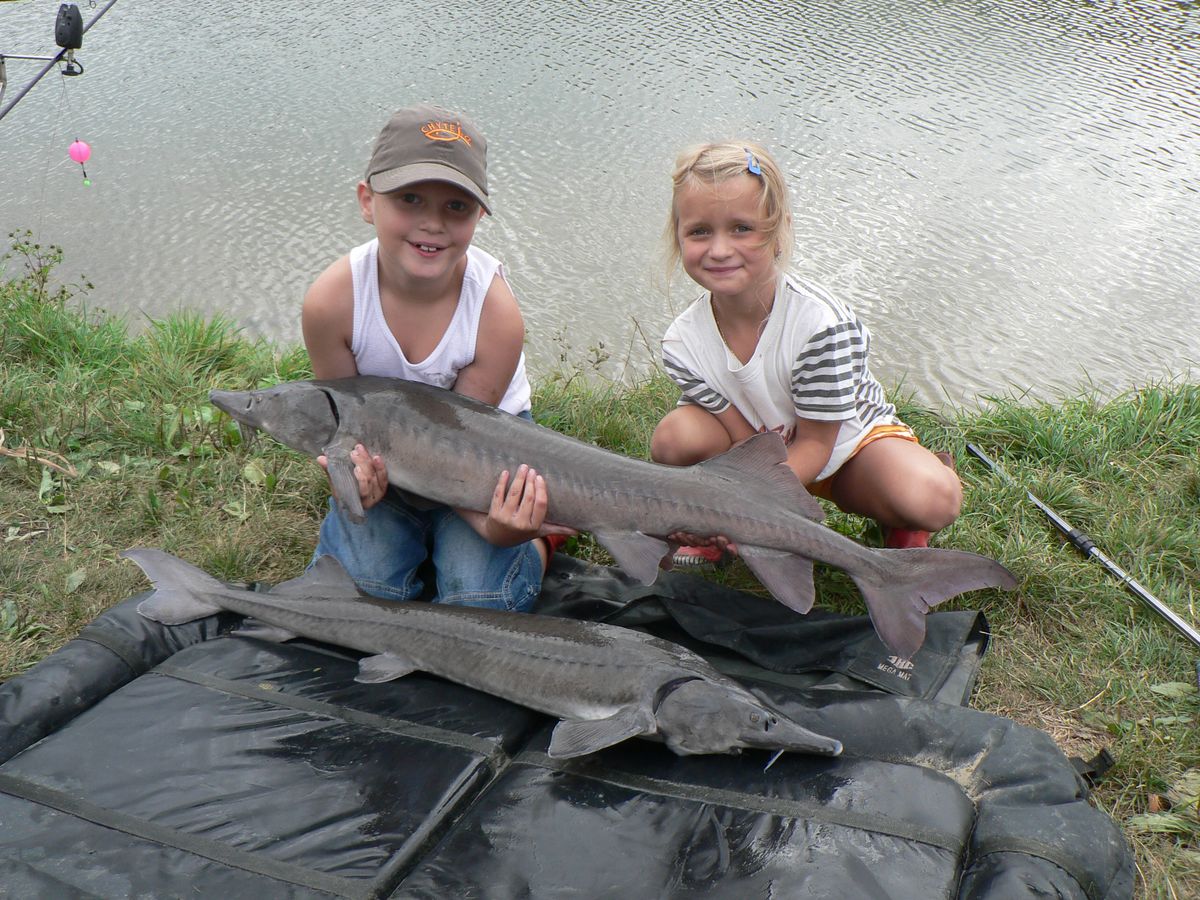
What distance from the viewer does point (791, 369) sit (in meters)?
3.06

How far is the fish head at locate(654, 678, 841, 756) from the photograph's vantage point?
2219 mm

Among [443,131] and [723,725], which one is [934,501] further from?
[443,131]

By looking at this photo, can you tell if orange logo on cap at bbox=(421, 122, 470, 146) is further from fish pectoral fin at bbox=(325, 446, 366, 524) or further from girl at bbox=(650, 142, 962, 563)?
fish pectoral fin at bbox=(325, 446, 366, 524)

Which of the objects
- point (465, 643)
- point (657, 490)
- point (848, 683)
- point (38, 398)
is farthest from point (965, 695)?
point (38, 398)

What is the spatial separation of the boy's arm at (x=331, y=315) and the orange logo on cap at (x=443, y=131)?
495mm

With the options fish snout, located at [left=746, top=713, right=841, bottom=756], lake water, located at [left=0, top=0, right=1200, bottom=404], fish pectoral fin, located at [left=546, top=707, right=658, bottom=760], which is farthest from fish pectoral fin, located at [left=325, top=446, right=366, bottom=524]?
lake water, located at [left=0, top=0, right=1200, bottom=404]

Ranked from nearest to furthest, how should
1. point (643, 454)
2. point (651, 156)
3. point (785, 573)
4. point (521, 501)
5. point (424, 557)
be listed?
point (785, 573), point (521, 501), point (424, 557), point (643, 454), point (651, 156)

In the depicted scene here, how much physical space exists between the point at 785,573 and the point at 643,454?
Result: 1.45 m

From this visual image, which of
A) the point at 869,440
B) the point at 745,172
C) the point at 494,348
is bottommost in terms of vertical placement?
the point at 869,440

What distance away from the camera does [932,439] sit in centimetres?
407

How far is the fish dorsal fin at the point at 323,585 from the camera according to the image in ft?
9.35

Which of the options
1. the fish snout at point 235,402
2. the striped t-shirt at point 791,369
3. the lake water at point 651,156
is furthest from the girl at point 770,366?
the fish snout at point 235,402

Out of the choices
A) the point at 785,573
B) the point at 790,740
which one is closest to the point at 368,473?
the point at 785,573

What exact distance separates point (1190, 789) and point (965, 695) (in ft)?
1.82
